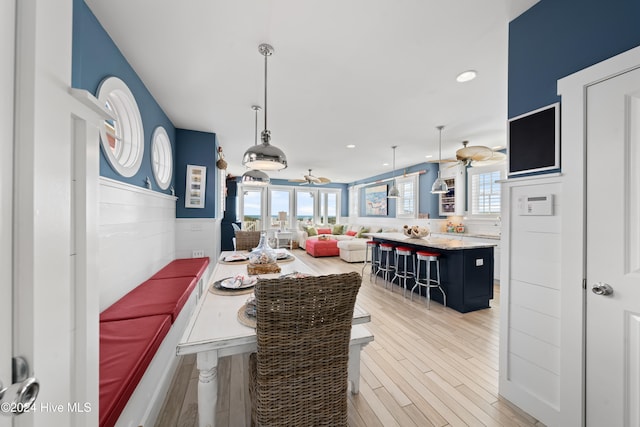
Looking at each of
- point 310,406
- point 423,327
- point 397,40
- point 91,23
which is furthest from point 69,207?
point 423,327

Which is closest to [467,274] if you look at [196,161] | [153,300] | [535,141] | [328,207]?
[535,141]

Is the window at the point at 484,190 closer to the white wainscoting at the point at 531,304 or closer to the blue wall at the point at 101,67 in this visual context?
the white wainscoting at the point at 531,304

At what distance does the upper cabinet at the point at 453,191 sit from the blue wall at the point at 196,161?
5.09 meters

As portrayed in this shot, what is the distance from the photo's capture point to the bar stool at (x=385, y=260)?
14.5ft

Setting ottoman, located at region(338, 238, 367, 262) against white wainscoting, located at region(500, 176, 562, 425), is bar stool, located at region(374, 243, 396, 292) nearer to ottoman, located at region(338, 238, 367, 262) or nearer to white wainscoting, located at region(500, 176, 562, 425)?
ottoman, located at region(338, 238, 367, 262)

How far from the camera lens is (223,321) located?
1269 mm

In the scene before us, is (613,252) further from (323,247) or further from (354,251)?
(323,247)

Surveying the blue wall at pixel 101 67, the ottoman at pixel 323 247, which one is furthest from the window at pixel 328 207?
the blue wall at pixel 101 67

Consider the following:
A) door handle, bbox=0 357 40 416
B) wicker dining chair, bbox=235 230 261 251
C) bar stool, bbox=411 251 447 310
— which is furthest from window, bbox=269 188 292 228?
door handle, bbox=0 357 40 416

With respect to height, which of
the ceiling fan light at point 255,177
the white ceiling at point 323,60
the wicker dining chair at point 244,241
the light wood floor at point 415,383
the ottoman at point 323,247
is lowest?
the light wood floor at point 415,383

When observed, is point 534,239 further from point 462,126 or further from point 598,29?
point 462,126

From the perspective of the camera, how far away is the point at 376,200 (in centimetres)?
849

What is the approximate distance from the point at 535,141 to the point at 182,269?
365 centimetres

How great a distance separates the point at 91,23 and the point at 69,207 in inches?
71.4
